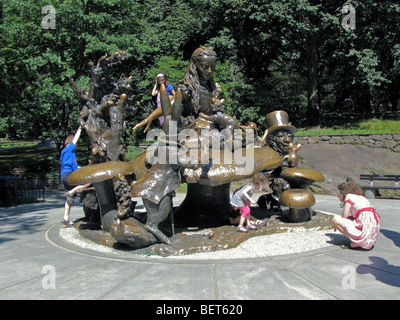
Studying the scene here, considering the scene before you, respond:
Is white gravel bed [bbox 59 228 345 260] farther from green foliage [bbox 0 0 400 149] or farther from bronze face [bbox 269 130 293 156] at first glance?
green foliage [bbox 0 0 400 149]

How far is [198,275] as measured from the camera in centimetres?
415

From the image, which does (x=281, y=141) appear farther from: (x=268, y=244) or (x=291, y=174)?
(x=268, y=244)

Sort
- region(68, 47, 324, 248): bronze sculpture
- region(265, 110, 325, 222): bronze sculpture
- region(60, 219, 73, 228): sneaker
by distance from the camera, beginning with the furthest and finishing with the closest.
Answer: region(60, 219, 73, 228): sneaker → region(265, 110, 325, 222): bronze sculpture → region(68, 47, 324, 248): bronze sculpture

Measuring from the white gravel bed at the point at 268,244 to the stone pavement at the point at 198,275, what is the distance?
0.21 meters

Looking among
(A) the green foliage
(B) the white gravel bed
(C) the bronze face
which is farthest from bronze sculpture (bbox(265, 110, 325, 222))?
(A) the green foliage

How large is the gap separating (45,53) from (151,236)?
14.8m

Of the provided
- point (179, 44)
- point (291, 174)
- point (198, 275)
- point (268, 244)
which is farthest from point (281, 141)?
point (179, 44)

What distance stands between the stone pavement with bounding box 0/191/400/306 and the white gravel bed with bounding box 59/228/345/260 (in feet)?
0.69

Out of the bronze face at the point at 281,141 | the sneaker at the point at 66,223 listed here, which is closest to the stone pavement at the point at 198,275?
the sneaker at the point at 66,223

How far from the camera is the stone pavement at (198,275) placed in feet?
11.9

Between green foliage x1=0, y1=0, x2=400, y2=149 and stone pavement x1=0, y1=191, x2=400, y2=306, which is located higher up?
green foliage x1=0, y1=0, x2=400, y2=149

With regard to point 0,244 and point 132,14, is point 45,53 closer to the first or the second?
point 132,14

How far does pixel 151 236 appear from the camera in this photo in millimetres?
5121

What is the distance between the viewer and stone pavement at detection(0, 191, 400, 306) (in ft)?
11.9
